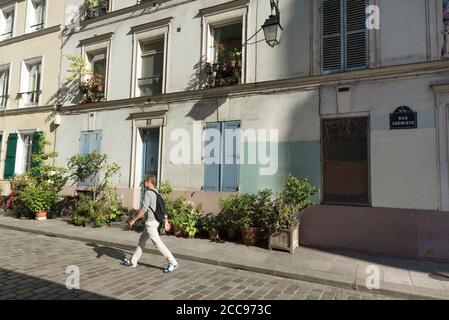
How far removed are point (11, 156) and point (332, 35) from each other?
13.3 metres

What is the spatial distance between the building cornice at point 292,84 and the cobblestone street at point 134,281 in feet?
15.6

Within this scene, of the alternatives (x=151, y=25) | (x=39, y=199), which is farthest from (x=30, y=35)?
(x=39, y=199)

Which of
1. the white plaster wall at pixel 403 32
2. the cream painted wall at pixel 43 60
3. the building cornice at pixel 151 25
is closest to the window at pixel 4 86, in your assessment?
the cream painted wall at pixel 43 60

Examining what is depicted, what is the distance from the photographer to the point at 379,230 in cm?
715

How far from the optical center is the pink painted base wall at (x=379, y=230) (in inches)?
262

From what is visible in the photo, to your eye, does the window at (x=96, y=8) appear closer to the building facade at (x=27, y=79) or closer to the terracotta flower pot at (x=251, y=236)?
the building facade at (x=27, y=79)

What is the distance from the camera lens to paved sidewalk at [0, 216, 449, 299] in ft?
17.1

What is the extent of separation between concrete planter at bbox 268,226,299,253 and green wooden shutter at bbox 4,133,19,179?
11664mm

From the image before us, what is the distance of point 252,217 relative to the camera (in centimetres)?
787

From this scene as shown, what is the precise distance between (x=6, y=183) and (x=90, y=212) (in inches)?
244

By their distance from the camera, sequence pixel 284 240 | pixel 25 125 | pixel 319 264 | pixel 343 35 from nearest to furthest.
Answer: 1. pixel 319 264
2. pixel 284 240
3. pixel 343 35
4. pixel 25 125

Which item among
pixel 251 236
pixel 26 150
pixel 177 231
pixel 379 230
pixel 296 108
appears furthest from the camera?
pixel 26 150

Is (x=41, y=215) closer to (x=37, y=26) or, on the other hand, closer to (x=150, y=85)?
(x=150, y=85)

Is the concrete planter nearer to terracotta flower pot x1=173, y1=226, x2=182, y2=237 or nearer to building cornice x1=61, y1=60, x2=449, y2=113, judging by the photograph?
terracotta flower pot x1=173, y1=226, x2=182, y2=237
